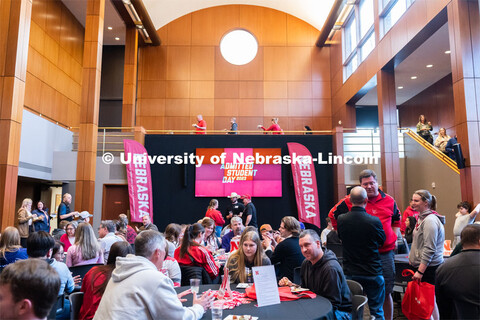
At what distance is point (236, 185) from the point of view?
1153 cm

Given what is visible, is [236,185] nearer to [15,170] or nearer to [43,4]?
[15,170]

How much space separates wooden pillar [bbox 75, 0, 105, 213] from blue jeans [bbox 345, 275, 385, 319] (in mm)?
7875

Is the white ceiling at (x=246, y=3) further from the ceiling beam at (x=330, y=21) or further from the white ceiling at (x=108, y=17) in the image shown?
the white ceiling at (x=108, y=17)

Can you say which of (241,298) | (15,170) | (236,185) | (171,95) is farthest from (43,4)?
(241,298)

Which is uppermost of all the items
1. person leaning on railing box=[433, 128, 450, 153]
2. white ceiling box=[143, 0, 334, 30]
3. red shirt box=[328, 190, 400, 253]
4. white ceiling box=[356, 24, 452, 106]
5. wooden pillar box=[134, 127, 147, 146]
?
white ceiling box=[143, 0, 334, 30]

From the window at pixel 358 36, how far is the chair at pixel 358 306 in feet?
35.5

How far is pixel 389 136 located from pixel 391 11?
3557 millimetres

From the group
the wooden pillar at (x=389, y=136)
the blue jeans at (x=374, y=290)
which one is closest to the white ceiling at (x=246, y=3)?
the wooden pillar at (x=389, y=136)

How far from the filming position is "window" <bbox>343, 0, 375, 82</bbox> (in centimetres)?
1221

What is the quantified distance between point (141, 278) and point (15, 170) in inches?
262

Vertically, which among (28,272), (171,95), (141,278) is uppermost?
(171,95)

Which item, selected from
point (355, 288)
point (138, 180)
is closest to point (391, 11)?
point (138, 180)

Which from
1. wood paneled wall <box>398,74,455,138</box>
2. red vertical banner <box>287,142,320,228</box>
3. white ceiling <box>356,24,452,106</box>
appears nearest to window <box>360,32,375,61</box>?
white ceiling <box>356,24,452,106</box>

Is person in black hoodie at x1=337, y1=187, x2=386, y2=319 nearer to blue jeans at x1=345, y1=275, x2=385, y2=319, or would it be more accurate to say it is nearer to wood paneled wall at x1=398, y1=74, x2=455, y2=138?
blue jeans at x1=345, y1=275, x2=385, y2=319
